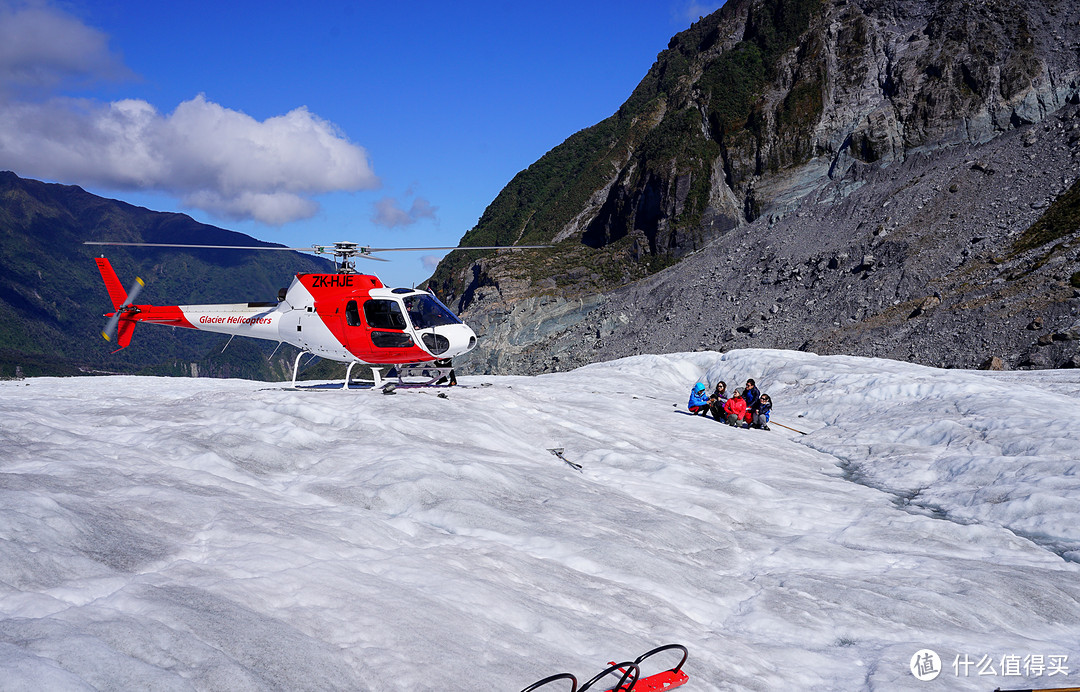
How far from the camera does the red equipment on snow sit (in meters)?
4.49

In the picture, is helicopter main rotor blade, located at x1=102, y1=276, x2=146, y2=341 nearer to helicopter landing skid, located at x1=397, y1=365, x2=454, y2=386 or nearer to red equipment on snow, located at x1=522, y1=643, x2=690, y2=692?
helicopter landing skid, located at x1=397, y1=365, x2=454, y2=386

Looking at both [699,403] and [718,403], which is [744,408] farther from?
[699,403]

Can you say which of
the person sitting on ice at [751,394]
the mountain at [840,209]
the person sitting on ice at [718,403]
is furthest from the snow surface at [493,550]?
the mountain at [840,209]

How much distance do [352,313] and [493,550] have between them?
10.4 meters

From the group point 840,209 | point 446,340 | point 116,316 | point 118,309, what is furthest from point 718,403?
point 840,209

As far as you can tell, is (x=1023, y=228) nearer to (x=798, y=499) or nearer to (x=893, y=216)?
(x=893, y=216)

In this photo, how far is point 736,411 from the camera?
17.3 meters

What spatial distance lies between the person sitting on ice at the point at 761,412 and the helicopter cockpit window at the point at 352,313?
10352 millimetres

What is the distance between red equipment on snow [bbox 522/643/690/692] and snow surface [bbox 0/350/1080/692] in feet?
0.65

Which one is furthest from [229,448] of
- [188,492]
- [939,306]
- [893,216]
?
[893,216]

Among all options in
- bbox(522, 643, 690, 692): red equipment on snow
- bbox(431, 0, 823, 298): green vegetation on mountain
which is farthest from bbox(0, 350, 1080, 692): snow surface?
bbox(431, 0, 823, 298): green vegetation on mountain

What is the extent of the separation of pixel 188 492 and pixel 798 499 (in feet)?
28.9

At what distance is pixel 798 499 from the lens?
10.7m

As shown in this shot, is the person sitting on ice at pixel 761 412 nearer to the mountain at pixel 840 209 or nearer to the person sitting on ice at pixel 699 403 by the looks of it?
the person sitting on ice at pixel 699 403
